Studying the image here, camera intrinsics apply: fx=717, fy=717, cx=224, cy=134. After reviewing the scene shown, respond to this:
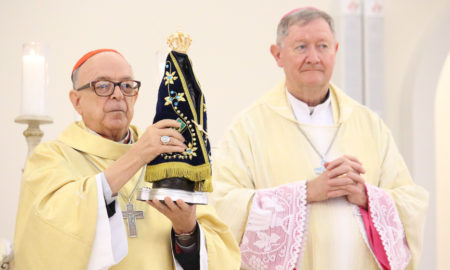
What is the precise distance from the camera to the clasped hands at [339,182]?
13.3ft

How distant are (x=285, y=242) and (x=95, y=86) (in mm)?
1485

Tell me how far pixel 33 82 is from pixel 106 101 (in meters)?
0.82

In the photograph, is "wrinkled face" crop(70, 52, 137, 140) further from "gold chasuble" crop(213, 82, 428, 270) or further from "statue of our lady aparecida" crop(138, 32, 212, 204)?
"gold chasuble" crop(213, 82, 428, 270)

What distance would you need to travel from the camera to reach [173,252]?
3221 millimetres

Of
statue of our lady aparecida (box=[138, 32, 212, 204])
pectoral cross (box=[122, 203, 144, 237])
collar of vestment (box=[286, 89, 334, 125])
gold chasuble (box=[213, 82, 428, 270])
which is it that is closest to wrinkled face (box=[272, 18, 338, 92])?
collar of vestment (box=[286, 89, 334, 125])

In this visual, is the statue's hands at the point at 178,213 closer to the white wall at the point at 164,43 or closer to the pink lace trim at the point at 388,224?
the pink lace trim at the point at 388,224

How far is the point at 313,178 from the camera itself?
433 centimetres

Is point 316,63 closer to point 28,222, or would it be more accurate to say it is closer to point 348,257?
point 348,257

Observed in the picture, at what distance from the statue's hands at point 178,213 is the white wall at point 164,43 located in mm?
3224

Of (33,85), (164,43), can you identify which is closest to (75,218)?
(33,85)

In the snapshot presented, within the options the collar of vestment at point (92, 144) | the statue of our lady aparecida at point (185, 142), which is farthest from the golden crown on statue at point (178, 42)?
the collar of vestment at point (92, 144)

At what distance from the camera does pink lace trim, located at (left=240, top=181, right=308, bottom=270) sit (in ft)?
13.4

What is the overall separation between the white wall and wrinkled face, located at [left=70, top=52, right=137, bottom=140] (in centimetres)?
285

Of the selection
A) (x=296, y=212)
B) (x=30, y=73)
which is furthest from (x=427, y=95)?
(x=30, y=73)
